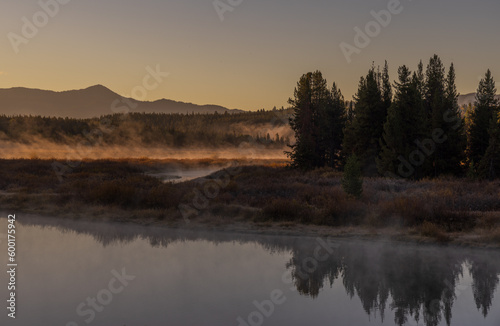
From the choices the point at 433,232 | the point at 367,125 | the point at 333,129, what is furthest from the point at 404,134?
the point at 433,232

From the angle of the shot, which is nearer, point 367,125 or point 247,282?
point 247,282

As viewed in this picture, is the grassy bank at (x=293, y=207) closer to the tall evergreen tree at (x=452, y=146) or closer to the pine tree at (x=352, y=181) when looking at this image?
the pine tree at (x=352, y=181)

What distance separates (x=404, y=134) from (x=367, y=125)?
576 cm

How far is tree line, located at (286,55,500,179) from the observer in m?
33.4

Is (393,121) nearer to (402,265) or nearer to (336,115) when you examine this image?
(336,115)

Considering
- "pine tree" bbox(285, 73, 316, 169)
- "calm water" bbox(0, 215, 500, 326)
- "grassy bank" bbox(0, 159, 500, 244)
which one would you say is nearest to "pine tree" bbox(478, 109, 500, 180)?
"grassy bank" bbox(0, 159, 500, 244)

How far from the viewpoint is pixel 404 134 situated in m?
34.6

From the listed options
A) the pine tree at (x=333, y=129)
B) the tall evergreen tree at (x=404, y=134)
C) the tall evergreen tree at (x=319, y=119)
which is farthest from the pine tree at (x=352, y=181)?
the pine tree at (x=333, y=129)

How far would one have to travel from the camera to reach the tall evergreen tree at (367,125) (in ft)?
128

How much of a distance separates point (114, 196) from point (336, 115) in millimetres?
31807

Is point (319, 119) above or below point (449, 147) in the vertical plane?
above

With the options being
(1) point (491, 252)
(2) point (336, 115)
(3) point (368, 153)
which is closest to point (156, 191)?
(1) point (491, 252)

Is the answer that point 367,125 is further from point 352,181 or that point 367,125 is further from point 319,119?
point 352,181

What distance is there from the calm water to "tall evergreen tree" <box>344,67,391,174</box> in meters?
26.8
